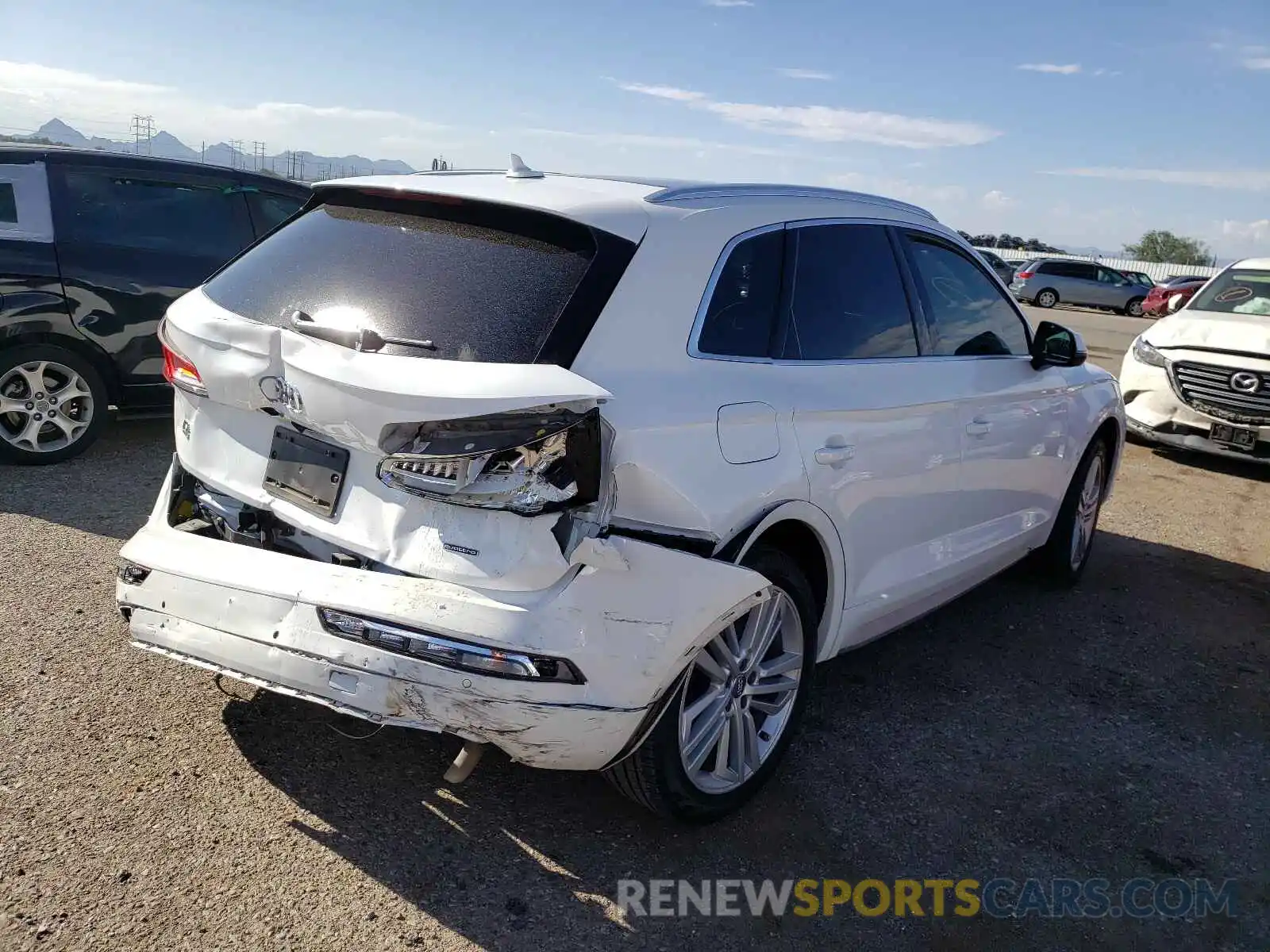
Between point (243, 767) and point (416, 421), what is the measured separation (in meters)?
1.44

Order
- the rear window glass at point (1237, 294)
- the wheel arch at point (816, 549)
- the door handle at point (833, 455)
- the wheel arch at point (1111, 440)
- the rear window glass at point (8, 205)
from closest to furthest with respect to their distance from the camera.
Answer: the wheel arch at point (816, 549) → the door handle at point (833, 455) → the wheel arch at point (1111, 440) → the rear window glass at point (8, 205) → the rear window glass at point (1237, 294)

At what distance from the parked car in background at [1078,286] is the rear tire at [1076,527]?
2845 centimetres

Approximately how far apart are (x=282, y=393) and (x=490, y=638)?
0.88m

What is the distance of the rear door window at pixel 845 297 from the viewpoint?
3516 millimetres

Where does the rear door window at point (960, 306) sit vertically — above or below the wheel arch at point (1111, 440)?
above

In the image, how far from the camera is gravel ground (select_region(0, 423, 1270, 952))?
2.75 metres

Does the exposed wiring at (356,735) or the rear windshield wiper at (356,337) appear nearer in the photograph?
the rear windshield wiper at (356,337)

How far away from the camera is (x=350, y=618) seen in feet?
8.68

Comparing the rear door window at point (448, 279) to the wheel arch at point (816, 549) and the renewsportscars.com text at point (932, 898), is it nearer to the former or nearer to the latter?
the wheel arch at point (816, 549)

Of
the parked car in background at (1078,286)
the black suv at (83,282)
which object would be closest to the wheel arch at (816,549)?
the black suv at (83,282)

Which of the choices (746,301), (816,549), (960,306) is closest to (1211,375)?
(960,306)

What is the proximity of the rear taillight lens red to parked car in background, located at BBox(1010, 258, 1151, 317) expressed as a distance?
3205 centimetres

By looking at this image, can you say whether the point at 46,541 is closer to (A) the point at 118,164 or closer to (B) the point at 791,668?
(A) the point at 118,164

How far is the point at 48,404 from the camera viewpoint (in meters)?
6.50
